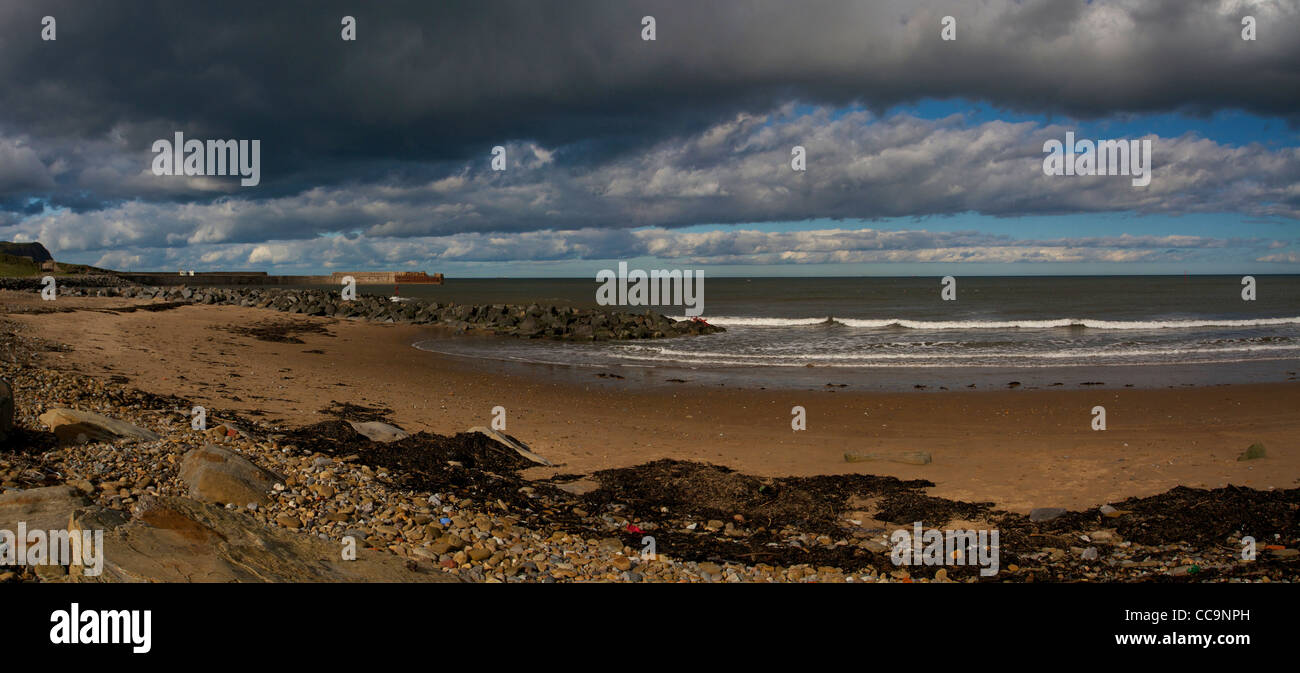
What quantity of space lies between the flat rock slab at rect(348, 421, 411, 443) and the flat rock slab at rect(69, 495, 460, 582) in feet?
15.3

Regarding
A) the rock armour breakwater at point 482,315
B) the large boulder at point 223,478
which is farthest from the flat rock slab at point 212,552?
the rock armour breakwater at point 482,315

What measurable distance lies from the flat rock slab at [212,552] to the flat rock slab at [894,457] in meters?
7.32

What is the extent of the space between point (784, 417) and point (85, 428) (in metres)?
11.7

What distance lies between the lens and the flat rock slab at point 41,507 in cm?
500

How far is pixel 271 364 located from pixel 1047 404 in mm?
20779

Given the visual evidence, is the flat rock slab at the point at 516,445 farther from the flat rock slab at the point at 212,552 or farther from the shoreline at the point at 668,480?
the flat rock slab at the point at 212,552

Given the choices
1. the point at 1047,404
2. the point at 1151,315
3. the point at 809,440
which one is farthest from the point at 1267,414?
the point at 1151,315

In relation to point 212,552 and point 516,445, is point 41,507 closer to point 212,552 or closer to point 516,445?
point 212,552

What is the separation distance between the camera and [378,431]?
10.9m

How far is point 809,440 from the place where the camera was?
506 inches

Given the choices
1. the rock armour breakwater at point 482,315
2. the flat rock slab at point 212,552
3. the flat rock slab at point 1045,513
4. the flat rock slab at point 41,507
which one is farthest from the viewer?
the rock armour breakwater at point 482,315

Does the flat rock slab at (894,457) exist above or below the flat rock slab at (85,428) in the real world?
below

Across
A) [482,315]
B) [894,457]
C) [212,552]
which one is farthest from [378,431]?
[482,315]
